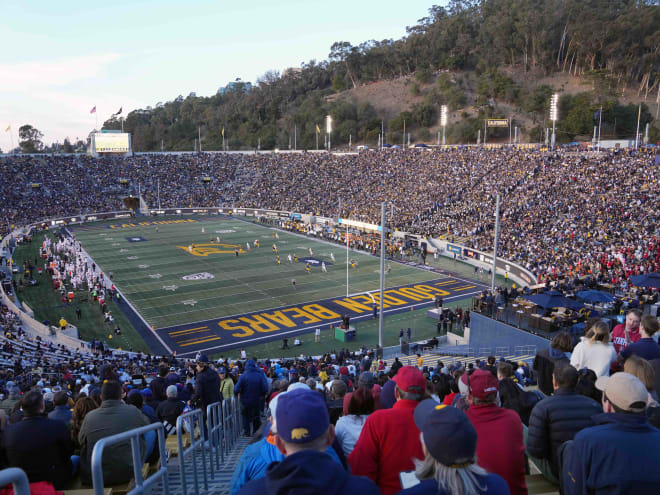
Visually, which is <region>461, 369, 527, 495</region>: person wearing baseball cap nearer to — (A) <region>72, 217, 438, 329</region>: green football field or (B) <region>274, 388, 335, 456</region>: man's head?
(B) <region>274, 388, 335, 456</region>: man's head

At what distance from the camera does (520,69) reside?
389 ft

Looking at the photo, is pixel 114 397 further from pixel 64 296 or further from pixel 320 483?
pixel 64 296

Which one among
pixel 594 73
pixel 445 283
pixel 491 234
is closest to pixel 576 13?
pixel 594 73

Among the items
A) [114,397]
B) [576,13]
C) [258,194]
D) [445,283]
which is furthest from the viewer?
[576,13]

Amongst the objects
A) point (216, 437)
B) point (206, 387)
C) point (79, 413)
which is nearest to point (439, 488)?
point (79, 413)

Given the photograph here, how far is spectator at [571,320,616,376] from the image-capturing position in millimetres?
7133

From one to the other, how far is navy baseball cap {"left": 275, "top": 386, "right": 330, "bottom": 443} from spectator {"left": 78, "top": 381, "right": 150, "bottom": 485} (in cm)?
290

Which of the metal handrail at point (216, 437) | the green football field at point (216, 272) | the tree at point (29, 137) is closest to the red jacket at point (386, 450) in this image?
the metal handrail at point (216, 437)

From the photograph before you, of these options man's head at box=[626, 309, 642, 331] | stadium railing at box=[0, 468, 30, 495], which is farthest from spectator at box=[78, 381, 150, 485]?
man's head at box=[626, 309, 642, 331]

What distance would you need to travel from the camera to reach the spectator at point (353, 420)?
14.6ft

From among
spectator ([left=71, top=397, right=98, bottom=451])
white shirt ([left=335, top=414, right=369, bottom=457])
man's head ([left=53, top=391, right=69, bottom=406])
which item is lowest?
man's head ([left=53, top=391, right=69, bottom=406])

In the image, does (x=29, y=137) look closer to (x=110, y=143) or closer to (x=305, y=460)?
(x=110, y=143)

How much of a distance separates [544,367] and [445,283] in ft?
106

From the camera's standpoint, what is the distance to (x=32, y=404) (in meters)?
4.79
